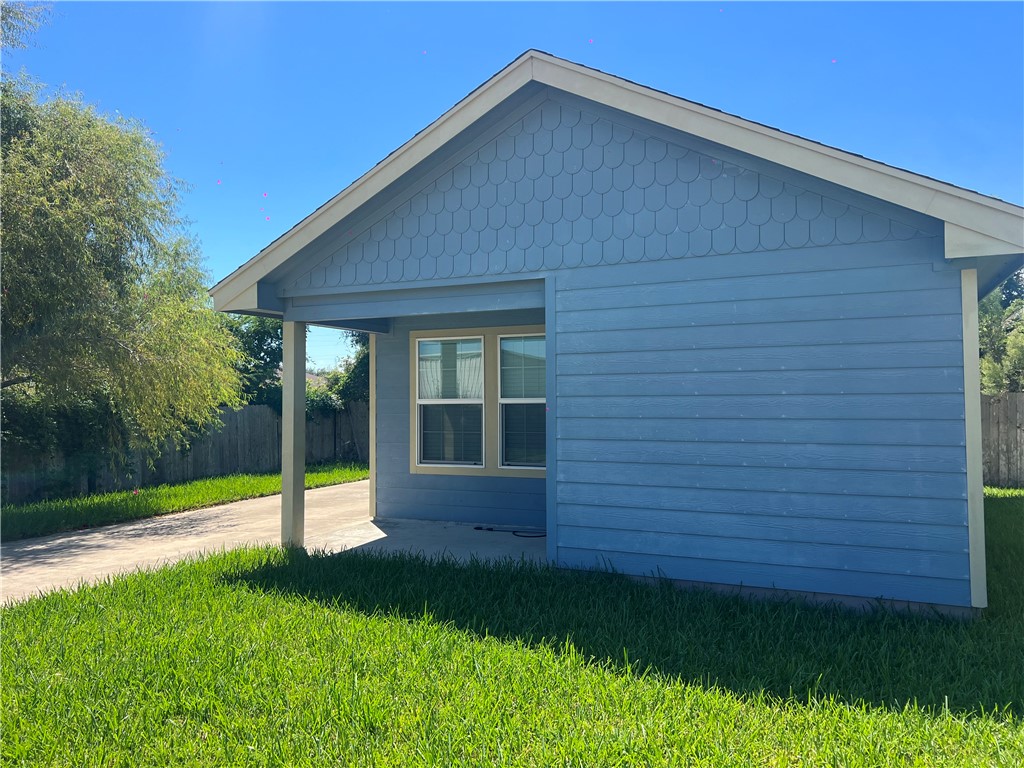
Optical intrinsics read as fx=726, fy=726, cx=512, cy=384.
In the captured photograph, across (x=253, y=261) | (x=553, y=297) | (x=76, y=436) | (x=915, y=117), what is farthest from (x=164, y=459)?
(x=915, y=117)

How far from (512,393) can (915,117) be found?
9.68 metres

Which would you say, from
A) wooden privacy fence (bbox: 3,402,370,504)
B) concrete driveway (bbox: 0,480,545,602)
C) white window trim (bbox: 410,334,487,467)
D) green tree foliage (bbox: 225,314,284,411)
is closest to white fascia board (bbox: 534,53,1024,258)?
white window trim (bbox: 410,334,487,467)

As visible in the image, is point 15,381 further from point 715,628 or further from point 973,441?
point 973,441

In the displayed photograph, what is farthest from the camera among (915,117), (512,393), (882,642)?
(915,117)

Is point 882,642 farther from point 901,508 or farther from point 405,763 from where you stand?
point 405,763

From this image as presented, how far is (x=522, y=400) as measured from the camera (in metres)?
8.92

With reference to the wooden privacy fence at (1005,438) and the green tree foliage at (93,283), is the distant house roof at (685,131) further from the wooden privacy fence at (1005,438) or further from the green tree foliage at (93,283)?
the wooden privacy fence at (1005,438)

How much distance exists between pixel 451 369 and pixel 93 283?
5.50 metres

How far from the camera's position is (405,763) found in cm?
328

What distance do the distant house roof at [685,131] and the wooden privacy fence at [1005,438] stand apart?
801 cm

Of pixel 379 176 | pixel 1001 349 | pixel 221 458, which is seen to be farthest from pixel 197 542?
pixel 1001 349

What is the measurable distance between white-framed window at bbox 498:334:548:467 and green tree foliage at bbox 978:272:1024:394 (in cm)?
1002

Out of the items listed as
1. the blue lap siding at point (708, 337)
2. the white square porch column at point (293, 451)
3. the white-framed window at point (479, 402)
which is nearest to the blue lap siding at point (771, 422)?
the blue lap siding at point (708, 337)

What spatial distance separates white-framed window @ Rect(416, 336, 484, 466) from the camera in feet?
30.3
